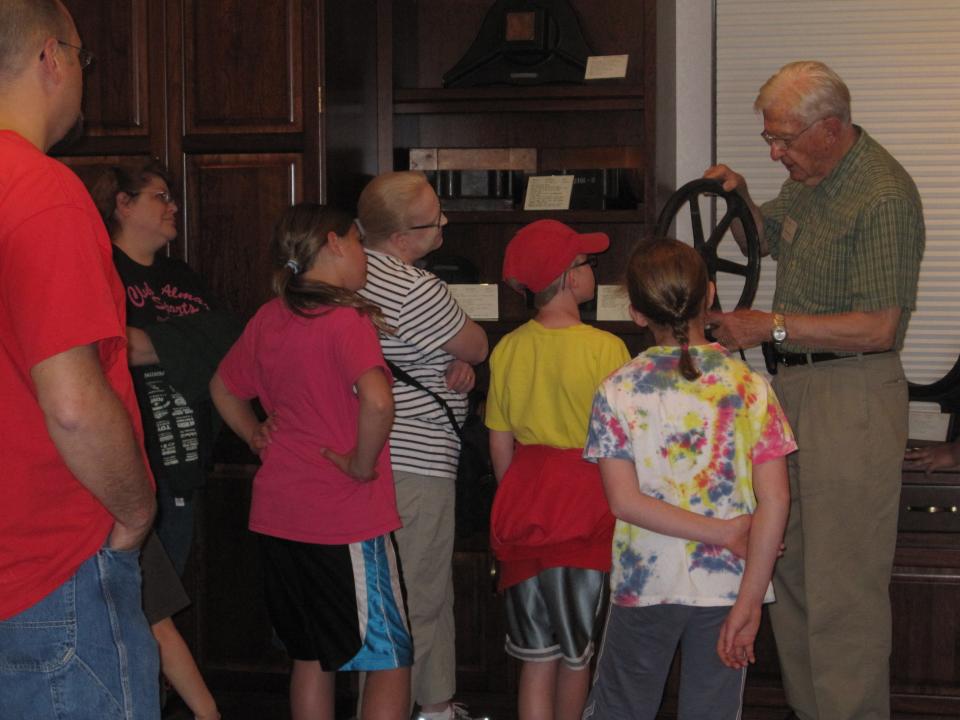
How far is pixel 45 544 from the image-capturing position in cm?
131

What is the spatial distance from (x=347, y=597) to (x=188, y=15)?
165cm

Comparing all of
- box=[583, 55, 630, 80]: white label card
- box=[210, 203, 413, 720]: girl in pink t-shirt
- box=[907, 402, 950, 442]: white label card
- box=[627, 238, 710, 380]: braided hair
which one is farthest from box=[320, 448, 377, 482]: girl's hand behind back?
box=[907, 402, 950, 442]: white label card

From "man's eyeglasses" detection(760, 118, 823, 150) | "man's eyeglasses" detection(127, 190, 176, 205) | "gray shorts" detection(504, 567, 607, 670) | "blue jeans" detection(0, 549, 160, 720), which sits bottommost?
"gray shorts" detection(504, 567, 607, 670)

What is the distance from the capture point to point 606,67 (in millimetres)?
3213

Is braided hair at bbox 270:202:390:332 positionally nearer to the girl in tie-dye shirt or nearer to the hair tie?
the hair tie

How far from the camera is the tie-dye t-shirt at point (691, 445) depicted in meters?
1.89

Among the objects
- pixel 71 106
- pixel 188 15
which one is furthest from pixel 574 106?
pixel 71 106

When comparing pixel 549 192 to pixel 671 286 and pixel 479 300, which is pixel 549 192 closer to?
pixel 479 300

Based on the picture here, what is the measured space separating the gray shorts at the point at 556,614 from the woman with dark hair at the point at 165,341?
882 mm

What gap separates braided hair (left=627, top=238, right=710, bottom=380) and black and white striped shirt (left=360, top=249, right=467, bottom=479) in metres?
0.60

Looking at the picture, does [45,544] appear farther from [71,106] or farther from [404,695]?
[404,695]

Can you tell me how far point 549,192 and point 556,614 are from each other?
1.32m

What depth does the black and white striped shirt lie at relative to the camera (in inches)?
96.0

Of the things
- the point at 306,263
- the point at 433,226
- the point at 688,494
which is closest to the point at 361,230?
the point at 433,226
